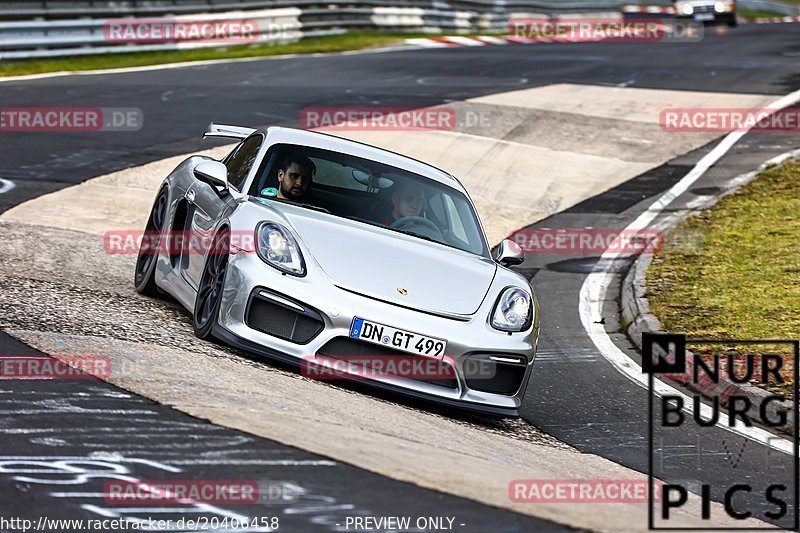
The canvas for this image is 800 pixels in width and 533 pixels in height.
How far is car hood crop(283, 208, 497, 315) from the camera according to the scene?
687 cm

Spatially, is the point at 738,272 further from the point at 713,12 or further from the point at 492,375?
the point at 713,12

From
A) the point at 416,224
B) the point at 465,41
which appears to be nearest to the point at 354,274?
the point at 416,224

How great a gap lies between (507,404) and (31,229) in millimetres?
5215

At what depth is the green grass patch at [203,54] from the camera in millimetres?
23016

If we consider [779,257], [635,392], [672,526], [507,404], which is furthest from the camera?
[779,257]

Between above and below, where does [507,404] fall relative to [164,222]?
below

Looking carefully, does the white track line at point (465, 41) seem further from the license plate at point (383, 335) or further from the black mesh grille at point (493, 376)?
the license plate at point (383, 335)

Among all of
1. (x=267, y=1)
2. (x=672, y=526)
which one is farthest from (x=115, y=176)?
(x=267, y=1)

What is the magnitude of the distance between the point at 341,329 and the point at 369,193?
1.65 m

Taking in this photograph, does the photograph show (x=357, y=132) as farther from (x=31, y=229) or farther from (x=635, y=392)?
(x=635, y=392)

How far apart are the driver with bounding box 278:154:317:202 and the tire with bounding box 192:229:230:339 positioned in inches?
27.5

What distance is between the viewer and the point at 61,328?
23.1 ft

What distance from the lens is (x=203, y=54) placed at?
89.6 ft

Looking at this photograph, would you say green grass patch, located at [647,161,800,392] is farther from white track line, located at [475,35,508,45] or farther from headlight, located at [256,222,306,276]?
white track line, located at [475,35,508,45]
